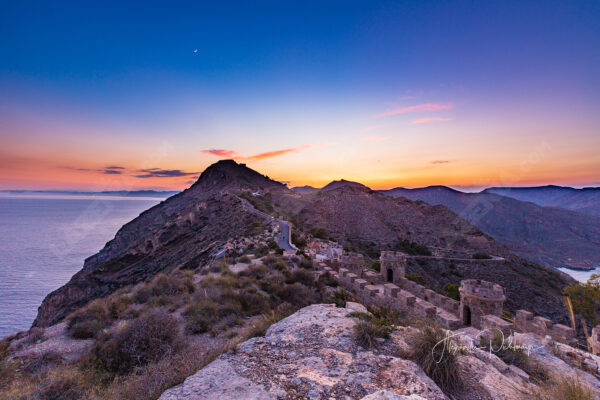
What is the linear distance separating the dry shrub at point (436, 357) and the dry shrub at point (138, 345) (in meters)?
4.32

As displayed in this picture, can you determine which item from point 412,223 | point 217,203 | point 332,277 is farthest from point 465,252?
point 332,277

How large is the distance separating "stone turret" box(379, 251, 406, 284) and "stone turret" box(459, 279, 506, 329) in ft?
13.4

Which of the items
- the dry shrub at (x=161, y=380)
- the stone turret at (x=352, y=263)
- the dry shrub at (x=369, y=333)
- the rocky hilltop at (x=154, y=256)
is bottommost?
the rocky hilltop at (x=154, y=256)

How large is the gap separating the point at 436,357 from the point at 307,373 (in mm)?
1527

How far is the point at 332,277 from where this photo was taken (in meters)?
11.6

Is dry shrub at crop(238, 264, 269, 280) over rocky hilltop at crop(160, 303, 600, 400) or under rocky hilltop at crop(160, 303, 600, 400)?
under

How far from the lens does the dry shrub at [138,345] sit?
5.05 metres

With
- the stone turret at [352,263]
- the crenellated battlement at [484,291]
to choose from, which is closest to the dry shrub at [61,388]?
the stone turret at [352,263]

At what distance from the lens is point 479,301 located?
976 cm

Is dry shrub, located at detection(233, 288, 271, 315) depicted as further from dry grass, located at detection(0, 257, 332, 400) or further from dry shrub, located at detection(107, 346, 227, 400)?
dry shrub, located at detection(107, 346, 227, 400)

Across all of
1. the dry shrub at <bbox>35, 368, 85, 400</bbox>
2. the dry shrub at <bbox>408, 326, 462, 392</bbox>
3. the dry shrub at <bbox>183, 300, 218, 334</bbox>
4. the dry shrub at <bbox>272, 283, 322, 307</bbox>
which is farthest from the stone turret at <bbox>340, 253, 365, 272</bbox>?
the dry shrub at <bbox>35, 368, 85, 400</bbox>

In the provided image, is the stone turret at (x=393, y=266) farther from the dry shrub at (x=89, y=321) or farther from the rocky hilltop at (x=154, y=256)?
the rocky hilltop at (x=154, y=256)

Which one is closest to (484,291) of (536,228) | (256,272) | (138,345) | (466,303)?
(466,303)

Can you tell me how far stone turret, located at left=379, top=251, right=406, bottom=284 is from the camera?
565 inches
